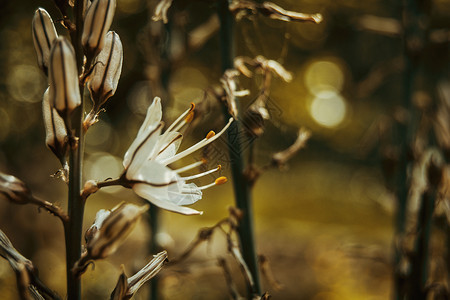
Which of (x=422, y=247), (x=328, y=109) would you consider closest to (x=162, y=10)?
(x=422, y=247)

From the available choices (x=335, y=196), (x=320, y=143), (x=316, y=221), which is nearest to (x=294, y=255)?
(x=316, y=221)

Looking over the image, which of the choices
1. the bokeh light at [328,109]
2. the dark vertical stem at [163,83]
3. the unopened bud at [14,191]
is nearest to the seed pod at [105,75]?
the unopened bud at [14,191]

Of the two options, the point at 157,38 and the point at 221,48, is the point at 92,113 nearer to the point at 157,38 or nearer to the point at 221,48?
the point at 221,48

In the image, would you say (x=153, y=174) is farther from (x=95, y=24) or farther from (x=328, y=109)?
(x=328, y=109)

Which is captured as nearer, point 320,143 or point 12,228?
point 12,228

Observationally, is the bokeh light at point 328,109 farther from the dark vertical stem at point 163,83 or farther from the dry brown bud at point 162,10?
the dry brown bud at point 162,10

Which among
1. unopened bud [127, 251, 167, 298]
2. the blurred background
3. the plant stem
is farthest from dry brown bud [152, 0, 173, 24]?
the plant stem

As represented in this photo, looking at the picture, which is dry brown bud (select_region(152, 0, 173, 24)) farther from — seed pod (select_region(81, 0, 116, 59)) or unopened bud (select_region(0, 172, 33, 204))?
unopened bud (select_region(0, 172, 33, 204))
